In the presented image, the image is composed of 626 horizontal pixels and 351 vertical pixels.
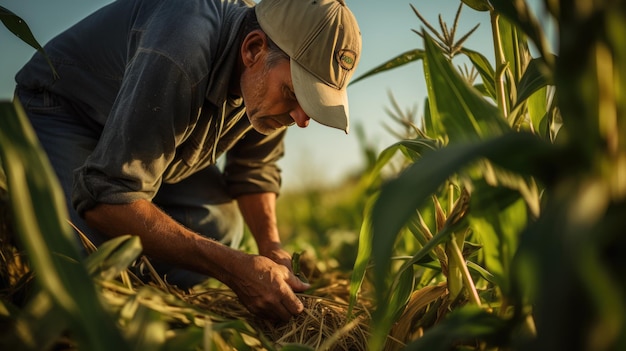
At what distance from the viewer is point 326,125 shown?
145 centimetres

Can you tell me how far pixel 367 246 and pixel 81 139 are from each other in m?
0.95

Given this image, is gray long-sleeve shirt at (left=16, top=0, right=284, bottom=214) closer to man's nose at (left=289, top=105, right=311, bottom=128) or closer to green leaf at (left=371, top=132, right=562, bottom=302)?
man's nose at (left=289, top=105, right=311, bottom=128)

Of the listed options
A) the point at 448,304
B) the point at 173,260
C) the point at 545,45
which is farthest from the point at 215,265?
the point at 545,45

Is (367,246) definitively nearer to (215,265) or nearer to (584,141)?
(215,265)

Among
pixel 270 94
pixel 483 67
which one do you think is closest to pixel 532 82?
pixel 483 67

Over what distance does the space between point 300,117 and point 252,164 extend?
606 mm

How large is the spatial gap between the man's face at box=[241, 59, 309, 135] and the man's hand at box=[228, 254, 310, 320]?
38cm

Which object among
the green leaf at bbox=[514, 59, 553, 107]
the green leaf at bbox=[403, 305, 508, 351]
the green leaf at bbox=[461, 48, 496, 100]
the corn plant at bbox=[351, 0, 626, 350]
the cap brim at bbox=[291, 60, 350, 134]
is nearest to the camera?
the corn plant at bbox=[351, 0, 626, 350]

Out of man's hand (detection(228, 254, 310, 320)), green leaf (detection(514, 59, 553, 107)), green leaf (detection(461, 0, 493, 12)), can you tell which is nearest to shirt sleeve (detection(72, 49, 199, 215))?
man's hand (detection(228, 254, 310, 320))

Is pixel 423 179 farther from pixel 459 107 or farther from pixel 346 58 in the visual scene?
pixel 346 58

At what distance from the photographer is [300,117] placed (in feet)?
4.87

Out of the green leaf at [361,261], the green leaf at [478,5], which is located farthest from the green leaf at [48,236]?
the green leaf at [478,5]

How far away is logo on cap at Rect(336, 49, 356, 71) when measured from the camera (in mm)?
1471

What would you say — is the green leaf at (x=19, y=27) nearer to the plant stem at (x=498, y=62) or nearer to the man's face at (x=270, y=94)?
the man's face at (x=270, y=94)
